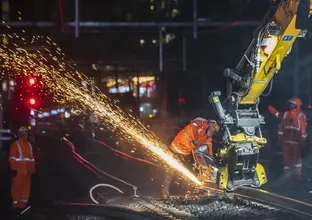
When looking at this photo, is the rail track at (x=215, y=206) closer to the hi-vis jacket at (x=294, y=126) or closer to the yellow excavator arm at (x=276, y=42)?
the yellow excavator arm at (x=276, y=42)

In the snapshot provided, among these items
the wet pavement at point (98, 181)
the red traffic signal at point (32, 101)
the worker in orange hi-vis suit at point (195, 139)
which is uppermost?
the red traffic signal at point (32, 101)

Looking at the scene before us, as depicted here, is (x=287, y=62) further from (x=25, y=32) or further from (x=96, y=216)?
(x=96, y=216)

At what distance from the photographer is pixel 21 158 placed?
805cm

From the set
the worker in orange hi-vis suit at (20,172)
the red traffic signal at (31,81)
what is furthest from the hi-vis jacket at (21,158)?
the red traffic signal at (31,81)

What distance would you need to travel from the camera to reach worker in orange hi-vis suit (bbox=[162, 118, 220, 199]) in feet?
23.3

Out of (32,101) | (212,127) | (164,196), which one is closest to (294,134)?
(212,127)

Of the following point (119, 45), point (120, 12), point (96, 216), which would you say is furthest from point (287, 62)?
point (96, 216)

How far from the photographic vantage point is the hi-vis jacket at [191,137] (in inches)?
280

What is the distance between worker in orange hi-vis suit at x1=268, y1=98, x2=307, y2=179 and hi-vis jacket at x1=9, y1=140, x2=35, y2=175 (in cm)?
586

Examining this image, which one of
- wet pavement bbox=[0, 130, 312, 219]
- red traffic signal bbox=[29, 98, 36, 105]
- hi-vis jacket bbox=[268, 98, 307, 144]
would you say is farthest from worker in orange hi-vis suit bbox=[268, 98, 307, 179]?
red traffic signal bbox=[29, 98, 36, 105]

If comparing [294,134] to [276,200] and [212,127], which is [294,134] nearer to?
[212,127]

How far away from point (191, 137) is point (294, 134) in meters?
4.25

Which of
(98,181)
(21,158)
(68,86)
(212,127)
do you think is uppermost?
(68,86)

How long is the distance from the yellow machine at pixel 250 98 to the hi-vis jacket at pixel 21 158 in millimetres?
3567
